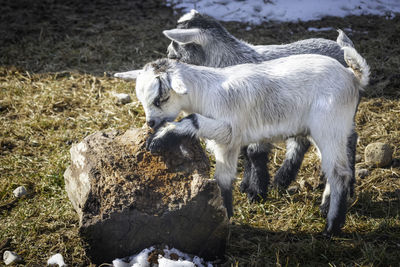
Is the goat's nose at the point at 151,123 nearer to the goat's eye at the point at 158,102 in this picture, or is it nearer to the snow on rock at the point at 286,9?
the goat's eye at the point at 158,102

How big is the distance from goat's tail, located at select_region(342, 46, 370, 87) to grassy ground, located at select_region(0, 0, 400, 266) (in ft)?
3.87

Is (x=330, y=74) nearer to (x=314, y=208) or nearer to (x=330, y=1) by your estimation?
(x=314, y=208)

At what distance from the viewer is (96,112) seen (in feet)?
18.3

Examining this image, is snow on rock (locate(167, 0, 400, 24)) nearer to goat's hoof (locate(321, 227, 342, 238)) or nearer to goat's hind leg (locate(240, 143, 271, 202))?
goat's hind leg (locate(240, 143, 271, 202))

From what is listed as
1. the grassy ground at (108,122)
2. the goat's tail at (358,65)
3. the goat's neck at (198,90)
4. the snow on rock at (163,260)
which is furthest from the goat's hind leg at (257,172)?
the snow on rock at (163,260)

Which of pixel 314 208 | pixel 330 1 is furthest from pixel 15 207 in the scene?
pixel 330 1

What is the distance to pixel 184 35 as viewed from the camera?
4.18 metres

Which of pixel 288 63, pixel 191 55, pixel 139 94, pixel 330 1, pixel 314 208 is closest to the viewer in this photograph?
pixel 139 94

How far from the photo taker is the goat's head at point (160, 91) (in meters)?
3.15

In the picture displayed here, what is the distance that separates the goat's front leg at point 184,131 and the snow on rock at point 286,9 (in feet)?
19.0

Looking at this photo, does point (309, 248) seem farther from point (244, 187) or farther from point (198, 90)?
point (198, 90)

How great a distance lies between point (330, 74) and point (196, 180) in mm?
1418

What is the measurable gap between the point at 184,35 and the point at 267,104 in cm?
126

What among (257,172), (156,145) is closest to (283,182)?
(257,172)
